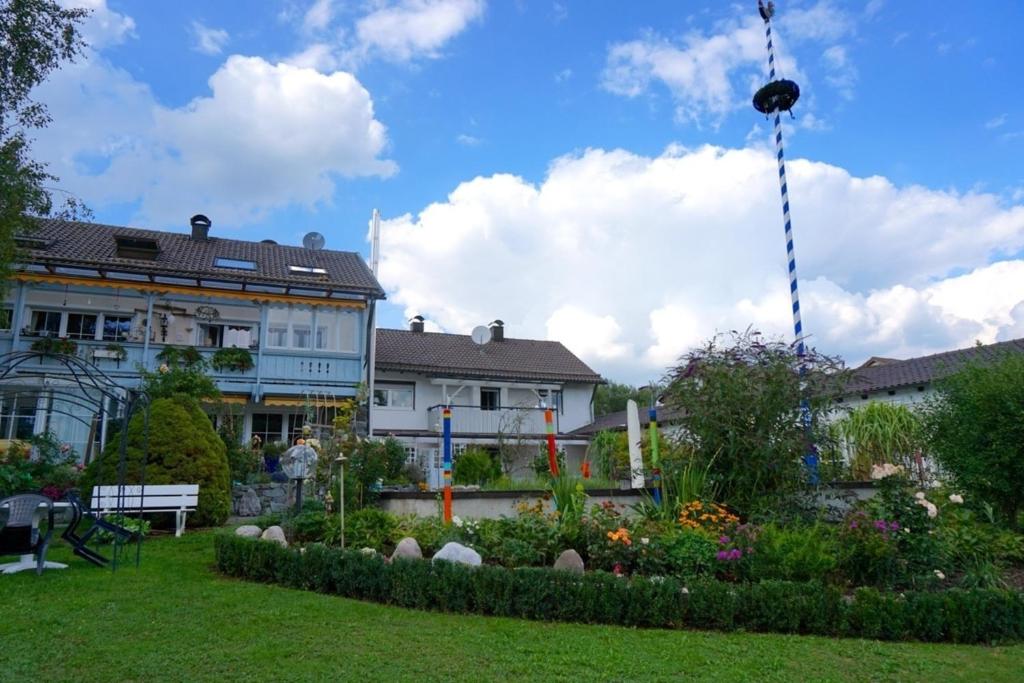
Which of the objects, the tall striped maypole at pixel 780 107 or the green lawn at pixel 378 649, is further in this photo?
the tall striped maypole at pixel 780 107

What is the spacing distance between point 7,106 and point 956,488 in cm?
1731

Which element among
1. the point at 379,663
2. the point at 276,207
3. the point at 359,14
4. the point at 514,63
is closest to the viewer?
the point at 379,663

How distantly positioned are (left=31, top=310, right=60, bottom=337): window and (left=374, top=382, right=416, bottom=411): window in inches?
401

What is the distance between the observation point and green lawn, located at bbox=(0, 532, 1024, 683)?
4477 millimetres

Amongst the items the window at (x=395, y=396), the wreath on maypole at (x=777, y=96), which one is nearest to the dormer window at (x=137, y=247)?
the window at (x=395, y=396)

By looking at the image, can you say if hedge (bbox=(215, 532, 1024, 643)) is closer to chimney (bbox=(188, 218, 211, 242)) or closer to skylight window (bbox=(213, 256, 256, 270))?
skylight window (bbox=(213, 256, 256, 270))

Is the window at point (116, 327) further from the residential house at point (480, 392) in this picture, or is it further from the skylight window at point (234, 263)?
the residential house at point (480, 392)

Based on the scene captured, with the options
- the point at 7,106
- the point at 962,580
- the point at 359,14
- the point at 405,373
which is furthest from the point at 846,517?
the point at 405,373

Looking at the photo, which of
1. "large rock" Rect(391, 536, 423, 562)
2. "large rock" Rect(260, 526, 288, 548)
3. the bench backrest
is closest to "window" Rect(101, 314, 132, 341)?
the bench backrest

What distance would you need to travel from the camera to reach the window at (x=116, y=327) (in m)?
19.9

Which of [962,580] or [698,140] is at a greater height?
[698,140]

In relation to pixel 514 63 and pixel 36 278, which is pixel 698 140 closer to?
pixel 514 63

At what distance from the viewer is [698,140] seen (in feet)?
42.6

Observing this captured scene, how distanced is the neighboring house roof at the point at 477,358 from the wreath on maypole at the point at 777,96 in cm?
1527
